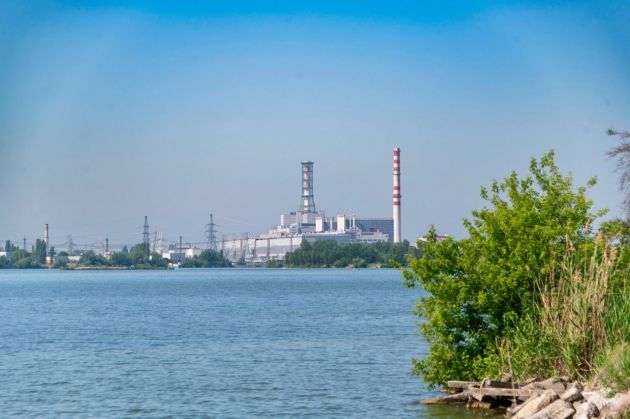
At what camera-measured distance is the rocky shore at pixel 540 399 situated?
1920 cm

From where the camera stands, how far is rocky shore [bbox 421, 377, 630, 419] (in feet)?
63.0

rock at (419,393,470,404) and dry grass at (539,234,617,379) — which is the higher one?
dry grass at (539,234,617,379)

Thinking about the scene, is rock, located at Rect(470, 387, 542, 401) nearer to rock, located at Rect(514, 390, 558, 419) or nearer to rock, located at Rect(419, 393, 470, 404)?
rock, located at Rect(514, 390, 558, 419)

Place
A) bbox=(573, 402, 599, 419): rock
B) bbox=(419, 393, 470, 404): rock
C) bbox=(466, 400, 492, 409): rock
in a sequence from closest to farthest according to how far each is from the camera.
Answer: bbox=(573, 402, 599, 419): rock → bbox=(466, 400, 492, 409): rock → bbox=(419, 393, 470, 404): rock

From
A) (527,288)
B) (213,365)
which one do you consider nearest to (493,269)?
(527,288)

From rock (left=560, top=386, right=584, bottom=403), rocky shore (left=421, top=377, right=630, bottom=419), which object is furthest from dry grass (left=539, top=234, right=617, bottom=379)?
rock (left=560, top=386, right=584, bottom=403)

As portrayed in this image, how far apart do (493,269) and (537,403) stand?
5.01 metres

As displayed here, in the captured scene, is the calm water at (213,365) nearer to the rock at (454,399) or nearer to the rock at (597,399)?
the rock at (454,399)

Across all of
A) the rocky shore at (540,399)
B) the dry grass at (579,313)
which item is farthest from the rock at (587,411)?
the dry grass at (579,313)

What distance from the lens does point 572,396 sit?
804 inches

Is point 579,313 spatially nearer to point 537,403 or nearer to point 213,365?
point 537,403

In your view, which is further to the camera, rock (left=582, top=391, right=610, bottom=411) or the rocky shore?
rock (left=582, top=391, right=610, bottom=411)

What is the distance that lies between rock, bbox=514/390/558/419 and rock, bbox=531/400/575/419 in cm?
38

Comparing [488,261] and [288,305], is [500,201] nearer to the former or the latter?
[488,261]
